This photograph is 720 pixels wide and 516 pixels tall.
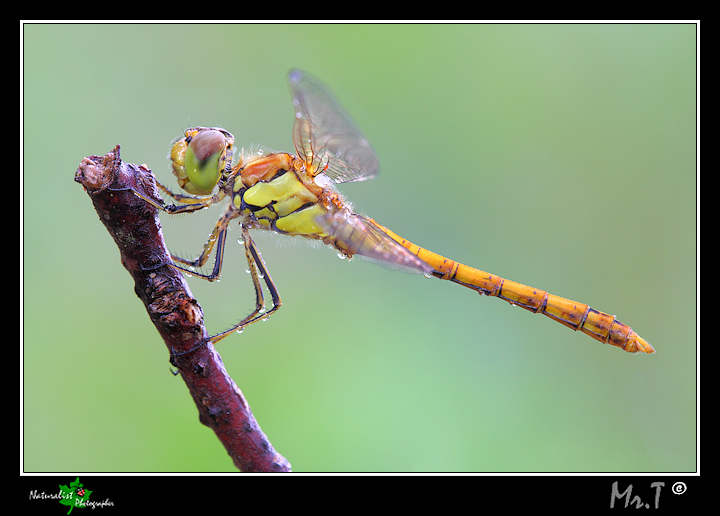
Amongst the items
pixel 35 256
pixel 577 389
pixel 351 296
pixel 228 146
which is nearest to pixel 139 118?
pixel 35 256

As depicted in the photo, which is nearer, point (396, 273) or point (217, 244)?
point (217, 244)

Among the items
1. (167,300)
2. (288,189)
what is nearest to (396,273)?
(288,189)

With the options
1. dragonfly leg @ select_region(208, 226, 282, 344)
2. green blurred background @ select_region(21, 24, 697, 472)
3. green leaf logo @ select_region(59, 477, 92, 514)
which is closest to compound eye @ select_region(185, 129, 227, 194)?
dragonfly leg @ select_region(208, 226, 282, 344)

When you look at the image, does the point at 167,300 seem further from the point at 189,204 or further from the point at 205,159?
the point at 205,159

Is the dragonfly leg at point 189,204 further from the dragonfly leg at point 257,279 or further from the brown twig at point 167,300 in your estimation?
the brown twig at point 167,300

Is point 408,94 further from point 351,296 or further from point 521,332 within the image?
point 521,332

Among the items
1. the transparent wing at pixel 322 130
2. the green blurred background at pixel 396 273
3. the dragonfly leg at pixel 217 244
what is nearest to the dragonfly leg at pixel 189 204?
the dragonfly leg at pixel 217 244

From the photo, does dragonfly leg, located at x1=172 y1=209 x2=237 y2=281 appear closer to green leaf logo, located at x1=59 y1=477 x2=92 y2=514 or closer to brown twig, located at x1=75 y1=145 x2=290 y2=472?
brown twig, located at x1=75 y1=145 x2=290 y2=472
